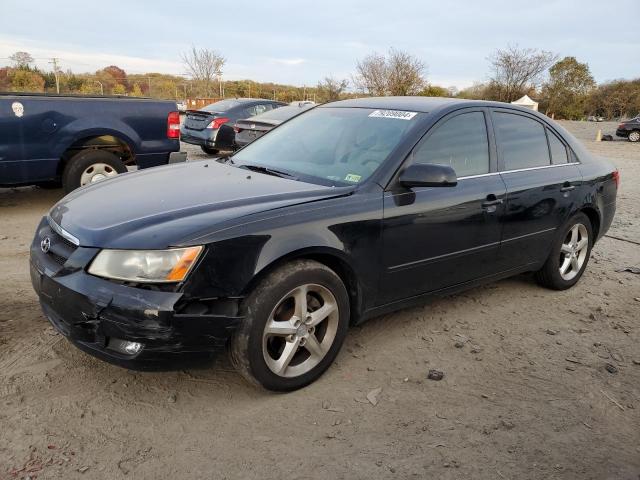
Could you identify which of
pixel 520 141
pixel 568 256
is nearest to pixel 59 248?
pixel 520 141

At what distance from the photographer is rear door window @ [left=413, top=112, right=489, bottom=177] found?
3.56 m

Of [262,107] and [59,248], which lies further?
[262,107]

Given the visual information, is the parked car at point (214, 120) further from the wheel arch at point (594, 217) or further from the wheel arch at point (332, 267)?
the wheel arch at point (332, 267)

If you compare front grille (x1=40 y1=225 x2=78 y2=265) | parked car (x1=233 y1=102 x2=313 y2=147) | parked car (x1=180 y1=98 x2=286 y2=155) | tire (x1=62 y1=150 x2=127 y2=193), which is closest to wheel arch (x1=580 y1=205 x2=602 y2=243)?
front grille (x1=40 y1=225 x2=78 y2=265)

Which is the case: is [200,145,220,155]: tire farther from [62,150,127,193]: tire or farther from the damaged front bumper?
the damaged front bumper

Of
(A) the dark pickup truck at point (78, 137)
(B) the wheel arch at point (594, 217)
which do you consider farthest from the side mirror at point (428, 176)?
(A) the dark pickup truck at point (78, 137)

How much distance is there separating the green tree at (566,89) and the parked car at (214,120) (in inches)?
1457

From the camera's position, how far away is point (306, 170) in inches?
140

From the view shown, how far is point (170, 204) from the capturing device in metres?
2.91

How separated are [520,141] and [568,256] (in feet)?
4.07

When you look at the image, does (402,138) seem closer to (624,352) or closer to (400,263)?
(400,263)

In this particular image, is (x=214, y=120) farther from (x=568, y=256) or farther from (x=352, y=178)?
(x=352, y=178)

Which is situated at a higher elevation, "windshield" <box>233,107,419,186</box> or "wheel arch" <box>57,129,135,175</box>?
"windshield" <box>233,107,419,186</box>

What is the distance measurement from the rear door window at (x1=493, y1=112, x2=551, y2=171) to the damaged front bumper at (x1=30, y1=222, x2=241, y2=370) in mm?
2543
